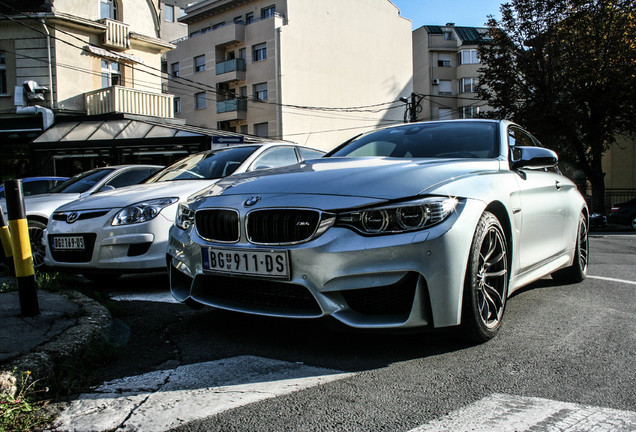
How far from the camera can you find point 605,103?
70.7 feet

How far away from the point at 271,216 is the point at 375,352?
0.94m

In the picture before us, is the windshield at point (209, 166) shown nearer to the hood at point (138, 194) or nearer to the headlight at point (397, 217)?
the hood at point (138, 194)

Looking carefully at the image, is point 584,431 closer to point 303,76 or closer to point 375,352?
point 375,352

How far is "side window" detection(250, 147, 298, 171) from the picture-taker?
6.39m

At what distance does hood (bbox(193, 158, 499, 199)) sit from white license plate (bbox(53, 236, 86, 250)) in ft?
7.29

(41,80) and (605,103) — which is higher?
(41,80)

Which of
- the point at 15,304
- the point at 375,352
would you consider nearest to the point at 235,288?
the point at 375,352

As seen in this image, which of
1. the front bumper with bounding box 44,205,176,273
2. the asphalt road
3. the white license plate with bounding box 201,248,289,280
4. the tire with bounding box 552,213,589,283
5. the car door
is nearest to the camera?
the asphalt road

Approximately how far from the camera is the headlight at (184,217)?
393 cm

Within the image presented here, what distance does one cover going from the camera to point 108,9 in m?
24.2

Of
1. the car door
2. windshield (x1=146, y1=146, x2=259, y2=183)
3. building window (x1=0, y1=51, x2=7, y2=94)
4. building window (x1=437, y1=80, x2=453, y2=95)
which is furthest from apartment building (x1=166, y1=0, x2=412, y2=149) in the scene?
the car door

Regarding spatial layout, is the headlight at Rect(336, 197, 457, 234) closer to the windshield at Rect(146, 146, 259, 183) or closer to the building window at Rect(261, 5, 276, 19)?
the windshield at Rect(146, 146, 259, 183)

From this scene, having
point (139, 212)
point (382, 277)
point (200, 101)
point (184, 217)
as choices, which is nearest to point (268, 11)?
point (200, 101)

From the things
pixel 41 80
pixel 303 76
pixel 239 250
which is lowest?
pixel 239 250
